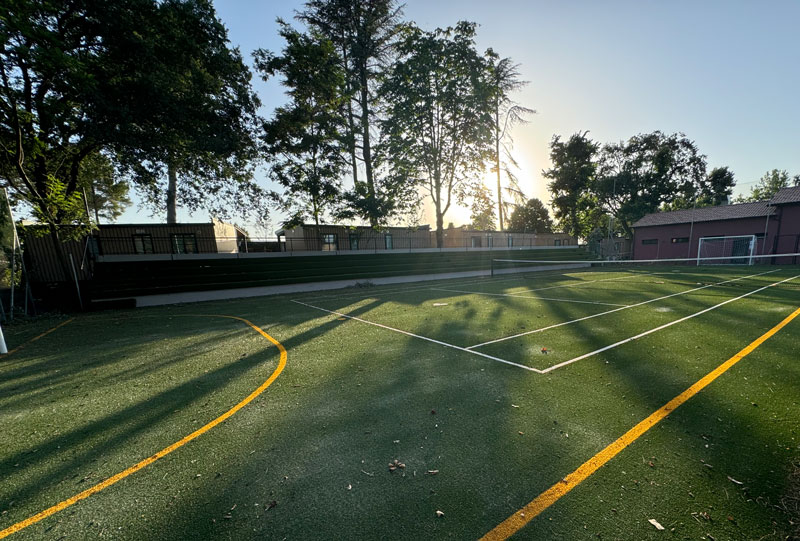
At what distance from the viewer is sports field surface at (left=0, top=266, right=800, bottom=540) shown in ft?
7.15

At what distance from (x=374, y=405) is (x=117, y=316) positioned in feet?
40.7

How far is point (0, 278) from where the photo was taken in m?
11.2

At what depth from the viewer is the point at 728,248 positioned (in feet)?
98.8

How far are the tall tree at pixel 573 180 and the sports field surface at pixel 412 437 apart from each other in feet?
137

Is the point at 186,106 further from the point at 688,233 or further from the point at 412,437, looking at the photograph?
the point at 688,233

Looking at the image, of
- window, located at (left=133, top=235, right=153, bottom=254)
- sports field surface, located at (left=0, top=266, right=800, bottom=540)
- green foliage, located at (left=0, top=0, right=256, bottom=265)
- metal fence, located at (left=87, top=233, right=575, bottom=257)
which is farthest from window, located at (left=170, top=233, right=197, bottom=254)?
sports field surface, located at (left=0, top=266, right=800, bottom=540)

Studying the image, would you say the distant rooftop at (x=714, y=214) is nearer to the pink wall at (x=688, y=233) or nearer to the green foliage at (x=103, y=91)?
the pink wall at (x=688, y=233)

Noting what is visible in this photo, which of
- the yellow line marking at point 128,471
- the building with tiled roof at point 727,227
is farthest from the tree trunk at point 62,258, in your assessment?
the building with tiled roof at point 727,227

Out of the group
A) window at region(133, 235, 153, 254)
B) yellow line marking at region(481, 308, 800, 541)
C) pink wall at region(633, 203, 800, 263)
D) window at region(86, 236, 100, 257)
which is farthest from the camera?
pink wall at region(633, 203, 800, 263)

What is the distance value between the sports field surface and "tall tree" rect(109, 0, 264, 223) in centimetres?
1132

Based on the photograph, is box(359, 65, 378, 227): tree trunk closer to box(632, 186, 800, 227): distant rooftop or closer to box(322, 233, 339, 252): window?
box(322, 233, 339, 252): window

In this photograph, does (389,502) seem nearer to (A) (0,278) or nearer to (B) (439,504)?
(B) (439,504)

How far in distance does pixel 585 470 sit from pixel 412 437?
1704mm

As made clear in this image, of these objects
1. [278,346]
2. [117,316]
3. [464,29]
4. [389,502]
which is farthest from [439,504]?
[464,29]
